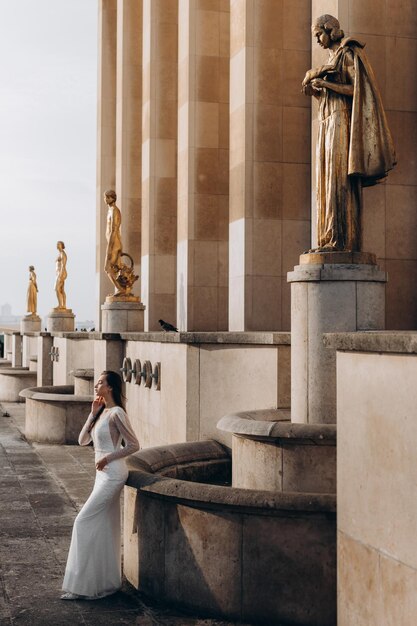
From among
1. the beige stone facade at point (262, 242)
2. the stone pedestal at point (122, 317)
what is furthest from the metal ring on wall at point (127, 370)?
the stone pedestal at point (122, 317)

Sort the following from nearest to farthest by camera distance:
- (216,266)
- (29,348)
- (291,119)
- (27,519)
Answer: (27,519), (291,119), (216,266), (29,348)

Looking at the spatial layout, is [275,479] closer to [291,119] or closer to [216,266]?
[291,119]

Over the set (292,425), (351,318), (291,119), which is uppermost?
(291,119)

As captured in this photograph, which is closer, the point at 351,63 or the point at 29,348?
the point at 351,63

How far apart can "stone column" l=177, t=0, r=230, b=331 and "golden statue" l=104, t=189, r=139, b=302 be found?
148cm

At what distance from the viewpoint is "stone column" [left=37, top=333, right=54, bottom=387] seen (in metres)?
27.4

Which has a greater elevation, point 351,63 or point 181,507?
point 351,63

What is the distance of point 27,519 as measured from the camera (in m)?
10.8

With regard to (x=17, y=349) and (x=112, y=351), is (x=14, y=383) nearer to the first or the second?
(x=17, y=349)

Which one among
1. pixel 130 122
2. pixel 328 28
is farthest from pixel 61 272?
pixel 328 28

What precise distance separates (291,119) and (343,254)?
27.1 ft

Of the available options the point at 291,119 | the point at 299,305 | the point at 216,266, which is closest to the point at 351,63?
the point at 299,305

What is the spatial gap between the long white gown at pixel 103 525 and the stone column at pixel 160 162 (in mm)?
15237

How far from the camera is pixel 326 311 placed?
8.78 meters
